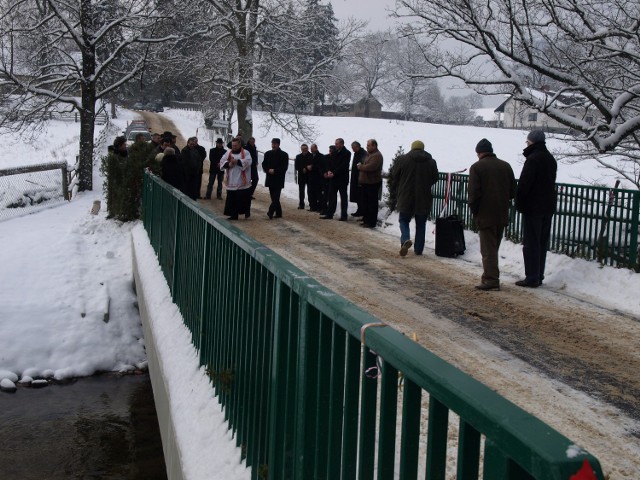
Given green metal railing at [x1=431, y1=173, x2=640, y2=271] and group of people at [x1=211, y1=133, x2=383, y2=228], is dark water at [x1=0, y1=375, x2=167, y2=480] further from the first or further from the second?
green metal railing at [x1=431, y1=173, x2=640, y2=271]

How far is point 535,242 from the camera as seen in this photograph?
917cm

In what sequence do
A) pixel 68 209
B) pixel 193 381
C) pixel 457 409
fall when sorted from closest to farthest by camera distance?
1. pixel 457 409
2. pixel 193 381
3. pixel 68 209

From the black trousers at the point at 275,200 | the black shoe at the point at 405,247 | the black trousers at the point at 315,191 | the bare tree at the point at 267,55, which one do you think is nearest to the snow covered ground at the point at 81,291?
the black shoe at the point at 405,247

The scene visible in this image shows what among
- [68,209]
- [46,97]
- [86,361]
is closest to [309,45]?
[46,97]

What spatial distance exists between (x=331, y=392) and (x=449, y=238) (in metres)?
9.78

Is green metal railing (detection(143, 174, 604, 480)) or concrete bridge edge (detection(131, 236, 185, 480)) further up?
green metal railing (detection(143, 174, 604, 480))

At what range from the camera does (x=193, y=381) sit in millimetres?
5418

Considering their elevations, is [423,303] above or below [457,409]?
below

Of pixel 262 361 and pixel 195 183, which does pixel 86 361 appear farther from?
pixel 262 361

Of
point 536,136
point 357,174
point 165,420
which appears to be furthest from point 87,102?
point 165,420

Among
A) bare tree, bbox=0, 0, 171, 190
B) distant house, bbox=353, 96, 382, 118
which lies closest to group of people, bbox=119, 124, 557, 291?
bare tree, bbox=0, 0, 171, 190

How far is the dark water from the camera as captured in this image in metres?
8.50

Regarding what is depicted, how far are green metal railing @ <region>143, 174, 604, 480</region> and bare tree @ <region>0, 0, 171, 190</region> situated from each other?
59.6 ft

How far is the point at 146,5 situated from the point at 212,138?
26.5m
